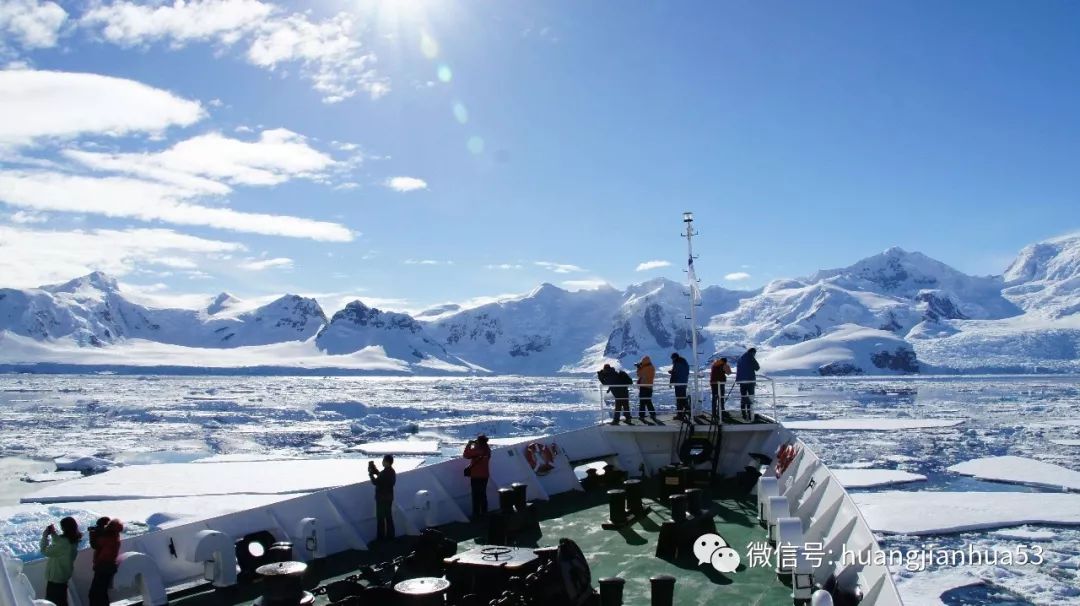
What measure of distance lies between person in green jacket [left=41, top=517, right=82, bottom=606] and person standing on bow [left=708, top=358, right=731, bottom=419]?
30.8 feet

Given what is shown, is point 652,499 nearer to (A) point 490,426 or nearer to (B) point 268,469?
(B) point 268,469

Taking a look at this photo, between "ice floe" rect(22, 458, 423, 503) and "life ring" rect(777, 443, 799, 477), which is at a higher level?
"life ring" rect(777, 443, 799, 477)

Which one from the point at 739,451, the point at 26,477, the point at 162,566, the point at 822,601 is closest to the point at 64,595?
the point at 162,566

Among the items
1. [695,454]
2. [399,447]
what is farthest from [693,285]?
[399,447]

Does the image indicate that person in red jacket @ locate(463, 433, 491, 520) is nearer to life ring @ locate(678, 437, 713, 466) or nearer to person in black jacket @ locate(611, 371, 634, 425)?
life ring @ locate(678, 437, 713, 466)

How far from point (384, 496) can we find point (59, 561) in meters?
3.57

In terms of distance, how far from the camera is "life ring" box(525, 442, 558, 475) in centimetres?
1233

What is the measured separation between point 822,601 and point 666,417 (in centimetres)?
→ 1043

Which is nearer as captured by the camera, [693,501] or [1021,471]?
[693,501]

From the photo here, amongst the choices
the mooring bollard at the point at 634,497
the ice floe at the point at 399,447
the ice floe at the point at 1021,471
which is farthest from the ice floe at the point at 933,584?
the ice floe at the point at 399,447

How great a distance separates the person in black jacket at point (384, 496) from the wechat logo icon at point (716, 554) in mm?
3659

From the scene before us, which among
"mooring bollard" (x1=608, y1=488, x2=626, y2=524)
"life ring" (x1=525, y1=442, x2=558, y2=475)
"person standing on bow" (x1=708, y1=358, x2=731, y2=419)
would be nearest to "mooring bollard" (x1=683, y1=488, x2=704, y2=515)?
"mooring bollard" (x1=608, y1=488, x2=626, y2=524)

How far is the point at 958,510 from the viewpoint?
18.5 meters

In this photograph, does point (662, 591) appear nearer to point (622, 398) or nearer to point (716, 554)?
point (716, 554)
